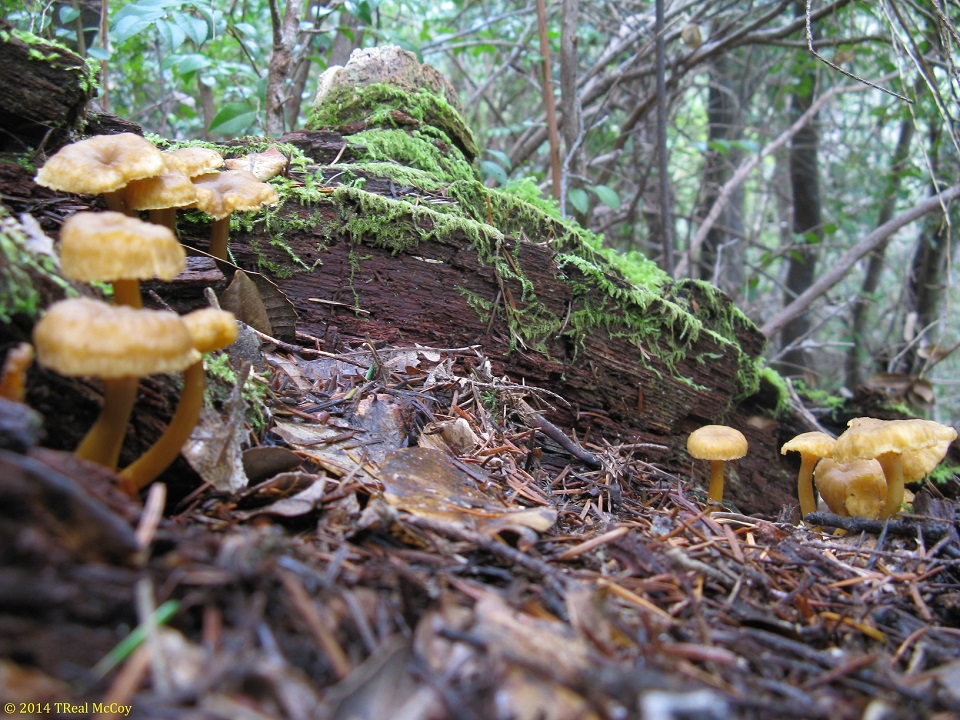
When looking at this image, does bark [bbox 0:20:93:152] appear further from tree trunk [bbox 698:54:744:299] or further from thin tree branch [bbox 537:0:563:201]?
tree trunk [bbox 698:54:744:299]

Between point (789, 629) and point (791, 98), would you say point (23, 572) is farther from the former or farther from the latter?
point (791, 98)

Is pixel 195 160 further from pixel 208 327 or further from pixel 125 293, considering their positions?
pixel 208 327

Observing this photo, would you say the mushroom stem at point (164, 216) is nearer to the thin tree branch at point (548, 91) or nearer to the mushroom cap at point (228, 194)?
the mushroom cap at point (228, 194)

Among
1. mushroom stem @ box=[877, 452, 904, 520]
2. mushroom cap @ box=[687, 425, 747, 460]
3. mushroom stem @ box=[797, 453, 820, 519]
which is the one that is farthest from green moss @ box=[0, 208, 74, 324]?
mushroom stem @ box=[797, 453, 820, 519]

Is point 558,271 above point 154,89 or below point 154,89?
below

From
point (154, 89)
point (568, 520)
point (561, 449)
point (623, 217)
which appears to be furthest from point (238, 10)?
point (568, 520)
